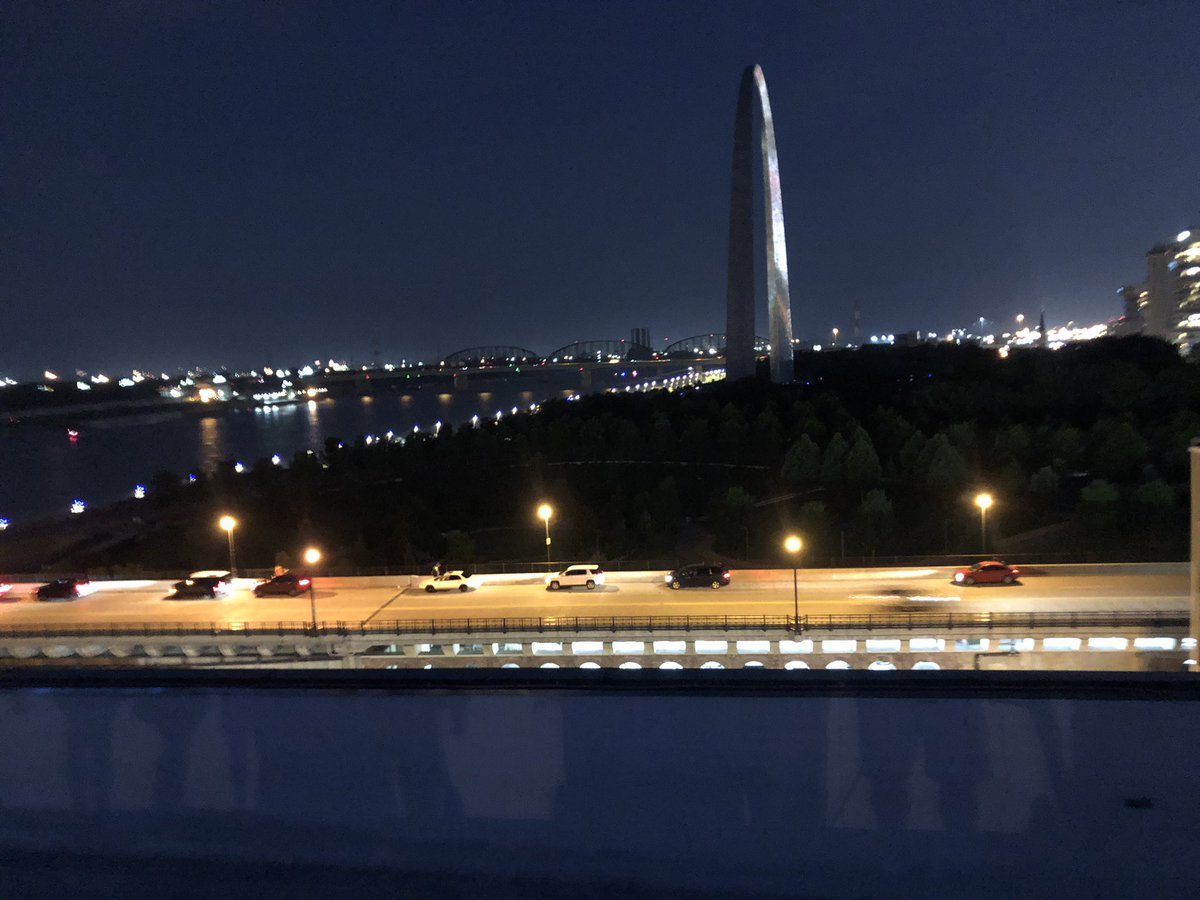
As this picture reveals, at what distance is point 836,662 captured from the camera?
7.61m

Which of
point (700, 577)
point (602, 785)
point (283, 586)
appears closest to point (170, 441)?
point (283, 586)

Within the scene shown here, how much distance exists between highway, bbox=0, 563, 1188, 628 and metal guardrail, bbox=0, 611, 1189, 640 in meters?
0.47

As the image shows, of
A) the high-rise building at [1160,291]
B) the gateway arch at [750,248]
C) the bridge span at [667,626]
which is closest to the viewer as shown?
the bridge span at [667,626]

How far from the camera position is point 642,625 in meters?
8.49

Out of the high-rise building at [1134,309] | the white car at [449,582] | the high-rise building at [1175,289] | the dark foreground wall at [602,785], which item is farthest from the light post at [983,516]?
the high-rise building at [1134,309]

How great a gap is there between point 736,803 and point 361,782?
0.99 m

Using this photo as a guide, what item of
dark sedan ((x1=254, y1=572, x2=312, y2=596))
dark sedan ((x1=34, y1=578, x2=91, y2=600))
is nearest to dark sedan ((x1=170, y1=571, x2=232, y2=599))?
dark sedan ((x1=254, y1=572, x2=312, y2=596))

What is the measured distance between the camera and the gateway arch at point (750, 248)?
75.5 feet

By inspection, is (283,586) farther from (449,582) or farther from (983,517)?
(983,517)

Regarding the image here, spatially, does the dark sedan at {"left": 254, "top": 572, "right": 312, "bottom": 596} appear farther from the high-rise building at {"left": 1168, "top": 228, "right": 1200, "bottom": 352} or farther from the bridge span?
the high-rise building at {"left": 1168, "top": 228, "right": 1200, "bottom": 352}

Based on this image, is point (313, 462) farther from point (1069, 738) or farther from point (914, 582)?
point (1069, 738)

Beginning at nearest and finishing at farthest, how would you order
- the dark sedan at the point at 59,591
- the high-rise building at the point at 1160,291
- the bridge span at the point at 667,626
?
1. the bridge span at the point at 667,626
2. the dark sedan at the point at 59,591
3. the high-rise building at the point at 1160,291

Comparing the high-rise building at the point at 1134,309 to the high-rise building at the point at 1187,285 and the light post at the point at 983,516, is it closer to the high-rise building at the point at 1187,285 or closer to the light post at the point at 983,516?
the high-rise building at the point at 1187,285

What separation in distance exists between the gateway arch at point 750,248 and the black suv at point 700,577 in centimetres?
1488
